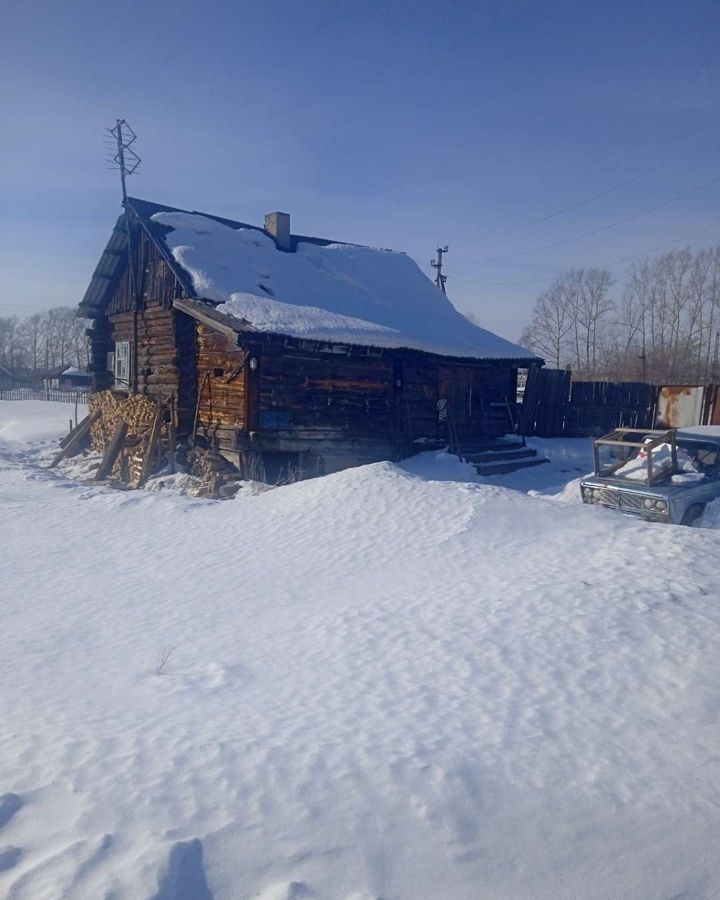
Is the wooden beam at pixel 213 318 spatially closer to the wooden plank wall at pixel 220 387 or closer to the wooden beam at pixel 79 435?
the wooden plank wall at pixel 220 387

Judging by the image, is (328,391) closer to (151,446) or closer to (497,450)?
(151,446)

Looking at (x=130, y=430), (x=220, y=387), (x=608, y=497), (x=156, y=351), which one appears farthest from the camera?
(x=130, y=430)

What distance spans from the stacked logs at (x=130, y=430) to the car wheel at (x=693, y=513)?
1234cm

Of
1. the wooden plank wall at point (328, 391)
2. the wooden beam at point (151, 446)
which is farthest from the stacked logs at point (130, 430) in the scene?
the wooden plank wall at point (328, 391)

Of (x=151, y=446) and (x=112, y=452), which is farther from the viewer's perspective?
(x=112, y=452)

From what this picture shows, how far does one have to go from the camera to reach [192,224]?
19156 mm

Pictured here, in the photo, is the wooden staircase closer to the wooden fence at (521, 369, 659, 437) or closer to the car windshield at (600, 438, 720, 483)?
the wooden fence at (521, 369, 659, 437)

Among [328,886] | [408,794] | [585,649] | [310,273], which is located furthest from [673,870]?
[310,273]

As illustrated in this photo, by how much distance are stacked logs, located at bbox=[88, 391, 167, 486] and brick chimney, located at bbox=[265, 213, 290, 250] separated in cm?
640

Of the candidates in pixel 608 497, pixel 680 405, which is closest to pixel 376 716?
pixel 608 497

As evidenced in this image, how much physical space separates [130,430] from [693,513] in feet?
47.6

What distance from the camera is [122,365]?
2075 centimetres

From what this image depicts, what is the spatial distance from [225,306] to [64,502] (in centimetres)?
571

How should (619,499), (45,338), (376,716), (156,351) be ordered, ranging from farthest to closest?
(45,338) < (156,351) < (619,499) < (376,716)
